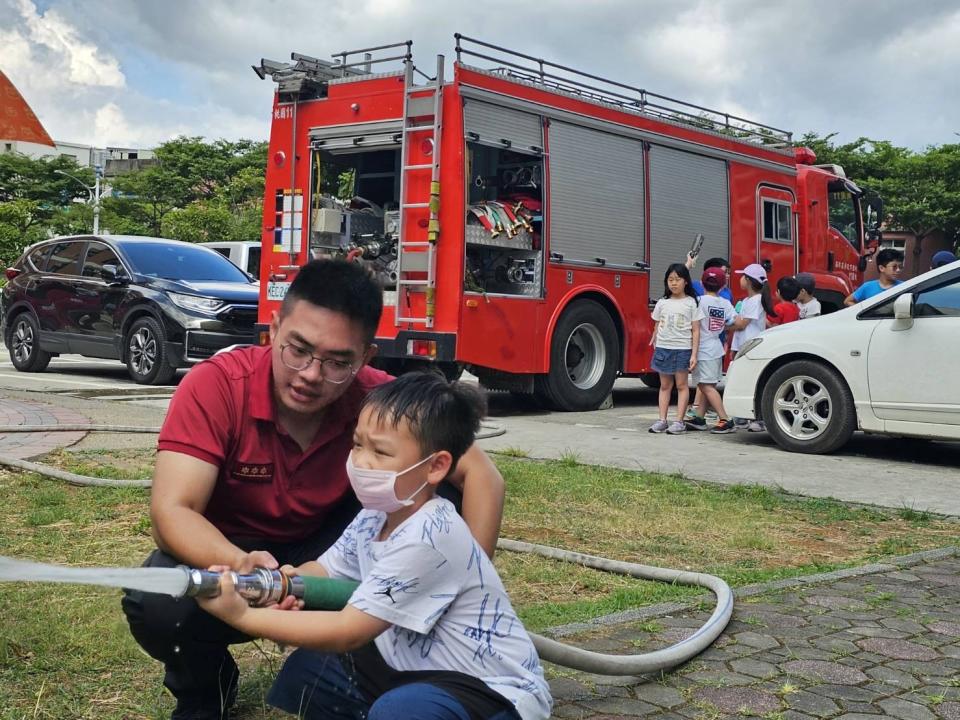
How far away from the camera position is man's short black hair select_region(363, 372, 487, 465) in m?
2.47

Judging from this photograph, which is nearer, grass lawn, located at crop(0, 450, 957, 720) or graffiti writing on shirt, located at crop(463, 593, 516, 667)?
graffiti writing on shirt, located at crop(463, 593, 516, 667)

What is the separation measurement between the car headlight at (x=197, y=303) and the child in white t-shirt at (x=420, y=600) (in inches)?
419

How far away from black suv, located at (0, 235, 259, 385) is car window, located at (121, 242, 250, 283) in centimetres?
1

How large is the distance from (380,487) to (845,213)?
14860 millimetres

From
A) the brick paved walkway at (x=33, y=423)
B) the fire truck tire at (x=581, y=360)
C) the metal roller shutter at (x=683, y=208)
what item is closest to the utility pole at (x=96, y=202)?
the metal roller shutter at (x=683, y=208)

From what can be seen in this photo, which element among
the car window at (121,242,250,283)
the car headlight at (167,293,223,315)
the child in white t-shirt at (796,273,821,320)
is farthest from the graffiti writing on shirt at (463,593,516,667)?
the car window at (121,242,250,283)

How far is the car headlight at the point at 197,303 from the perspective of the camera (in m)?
12.9

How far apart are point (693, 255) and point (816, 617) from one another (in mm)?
9244

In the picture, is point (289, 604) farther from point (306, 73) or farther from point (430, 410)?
point (306, 73)

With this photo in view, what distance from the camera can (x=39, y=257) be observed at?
1478 cm

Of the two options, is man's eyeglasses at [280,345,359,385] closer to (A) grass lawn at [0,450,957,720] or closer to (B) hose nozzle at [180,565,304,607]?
(B) hose nozzle at [180,565,304,607]

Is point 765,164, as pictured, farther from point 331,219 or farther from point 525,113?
point 331,219

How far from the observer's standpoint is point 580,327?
12.0 meters

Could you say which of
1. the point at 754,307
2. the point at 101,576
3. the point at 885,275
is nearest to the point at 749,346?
the point at 754,307
